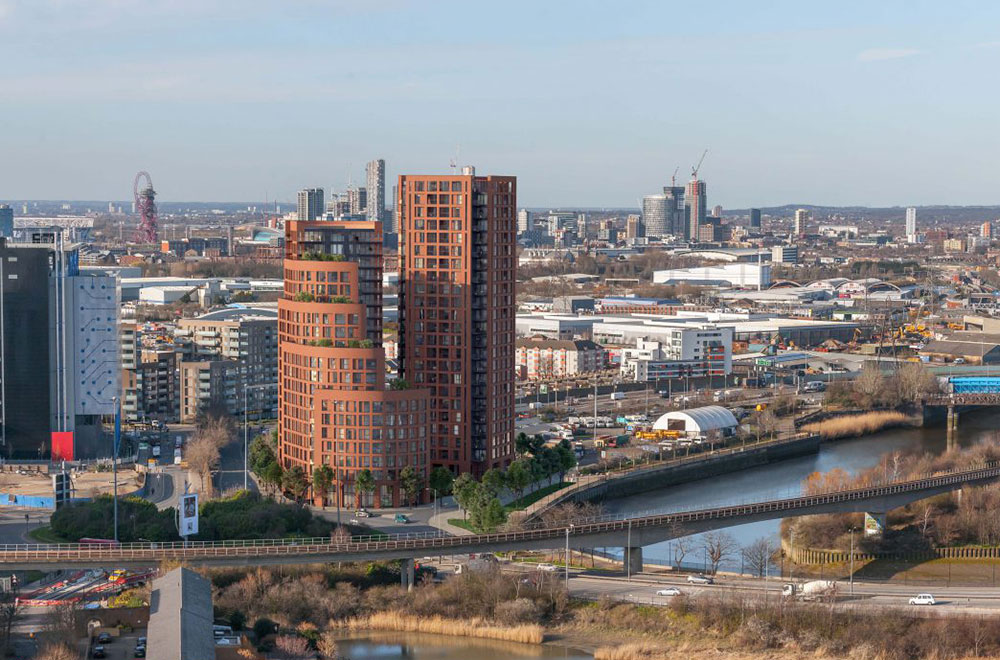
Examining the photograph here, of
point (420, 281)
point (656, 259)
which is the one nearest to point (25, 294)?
point (420, 281)

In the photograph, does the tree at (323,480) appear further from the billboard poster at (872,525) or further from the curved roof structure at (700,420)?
the curved roof structure at (700,420)

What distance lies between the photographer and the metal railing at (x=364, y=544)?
16.7 metres

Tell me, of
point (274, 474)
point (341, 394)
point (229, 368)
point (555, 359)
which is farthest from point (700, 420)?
point (341, 394)

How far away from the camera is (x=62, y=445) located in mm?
25109

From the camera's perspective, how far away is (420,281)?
73.2 ft

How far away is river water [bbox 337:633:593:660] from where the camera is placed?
15.9 meters

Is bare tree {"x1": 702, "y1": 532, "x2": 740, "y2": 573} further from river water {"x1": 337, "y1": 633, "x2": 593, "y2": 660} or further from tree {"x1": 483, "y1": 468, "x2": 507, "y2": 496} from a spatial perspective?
river water {"x1": 337, "y1": 633, "x2": 593, "y2": 660}

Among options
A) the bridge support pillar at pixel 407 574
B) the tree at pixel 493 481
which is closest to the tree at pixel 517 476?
the tree at pixel 493 481

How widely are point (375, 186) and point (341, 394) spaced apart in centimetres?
6749

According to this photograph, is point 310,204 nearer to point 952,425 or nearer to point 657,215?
point 657,215

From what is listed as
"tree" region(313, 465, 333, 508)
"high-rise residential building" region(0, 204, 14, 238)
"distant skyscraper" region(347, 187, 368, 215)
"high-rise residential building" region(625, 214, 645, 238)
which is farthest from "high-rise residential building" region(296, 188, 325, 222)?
"tree" region(313, 465, 333, 508)

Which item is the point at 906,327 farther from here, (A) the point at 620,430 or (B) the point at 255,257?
(B) the point at 255,257

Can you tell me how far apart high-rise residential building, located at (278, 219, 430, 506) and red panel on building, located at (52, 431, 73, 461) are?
4.54 m

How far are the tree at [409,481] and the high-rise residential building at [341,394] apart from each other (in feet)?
0.19
